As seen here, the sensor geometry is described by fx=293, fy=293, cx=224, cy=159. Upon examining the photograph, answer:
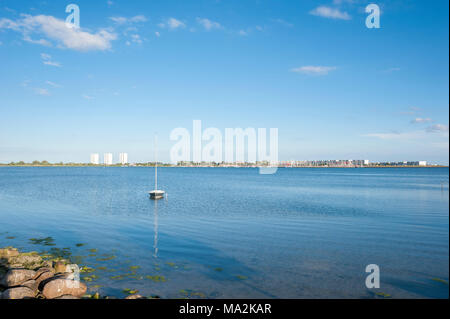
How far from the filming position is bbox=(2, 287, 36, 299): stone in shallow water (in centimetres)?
1159

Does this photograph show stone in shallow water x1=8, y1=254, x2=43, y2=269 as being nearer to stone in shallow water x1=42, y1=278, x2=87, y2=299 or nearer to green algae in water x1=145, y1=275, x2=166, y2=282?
stone in shallow water x1=42, y1=278, x2=87, y2=299

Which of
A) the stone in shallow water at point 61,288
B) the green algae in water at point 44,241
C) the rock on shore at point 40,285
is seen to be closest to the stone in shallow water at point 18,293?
the rock on shore at point 40,285

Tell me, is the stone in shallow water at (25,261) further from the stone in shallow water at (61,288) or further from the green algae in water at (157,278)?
the green algae in water at (157,278)

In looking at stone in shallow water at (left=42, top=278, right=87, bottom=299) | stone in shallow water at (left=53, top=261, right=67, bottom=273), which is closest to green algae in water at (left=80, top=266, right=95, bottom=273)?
stone in shallow water at (left=53, top=261, right=67, bottom=273)

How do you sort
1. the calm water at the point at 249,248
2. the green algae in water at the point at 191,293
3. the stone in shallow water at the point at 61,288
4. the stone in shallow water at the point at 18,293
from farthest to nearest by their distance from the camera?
1. the calm water at the point at 249,248
2. the green algae in water at the point at 191,293
3. the stone in shallow water at the point at 61,288
4. the stone in shallow water at the point at 18,293

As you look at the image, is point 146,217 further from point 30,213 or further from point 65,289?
point 65,289

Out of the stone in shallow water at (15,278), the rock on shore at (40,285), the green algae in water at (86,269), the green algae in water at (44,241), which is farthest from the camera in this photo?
the green algae in water at (44,241)

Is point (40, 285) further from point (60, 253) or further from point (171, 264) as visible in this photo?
point (60, 253)

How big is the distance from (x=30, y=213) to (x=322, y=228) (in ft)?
117

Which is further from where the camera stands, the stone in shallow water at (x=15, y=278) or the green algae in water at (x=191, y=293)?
the green algae in water at (x=191, y=293)

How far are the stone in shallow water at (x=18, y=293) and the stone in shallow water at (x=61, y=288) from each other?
1.66ft

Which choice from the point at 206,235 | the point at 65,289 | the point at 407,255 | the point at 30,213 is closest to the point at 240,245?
the point at 206,235

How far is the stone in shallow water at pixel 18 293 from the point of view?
1159 centimetres

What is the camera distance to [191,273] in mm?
16531
